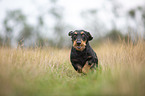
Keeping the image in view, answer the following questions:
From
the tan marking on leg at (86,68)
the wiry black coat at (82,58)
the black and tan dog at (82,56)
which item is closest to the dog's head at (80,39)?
the black and tan dog at (82,56)

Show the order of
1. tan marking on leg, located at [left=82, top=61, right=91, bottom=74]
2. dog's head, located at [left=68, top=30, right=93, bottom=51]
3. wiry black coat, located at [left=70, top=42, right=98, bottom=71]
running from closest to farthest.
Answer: dog's head, located at [left=68, top=30, right=93, bottom=51] → tan marking on leg, located at [left=82, top=61, right=91, bottom=74] → wiry black coat, located at [left=70, top=42, right=98, bottom=71]

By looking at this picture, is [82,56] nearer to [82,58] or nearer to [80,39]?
[82,58]

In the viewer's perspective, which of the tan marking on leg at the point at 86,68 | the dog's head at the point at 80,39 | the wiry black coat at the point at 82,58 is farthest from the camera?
the wiry black coat at the point at 82,58

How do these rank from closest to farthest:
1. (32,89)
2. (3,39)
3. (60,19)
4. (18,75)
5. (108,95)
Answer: (108,95) → (32,89) → (18,75) → (3,39) → (60,19)

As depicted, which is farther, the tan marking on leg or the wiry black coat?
the wiry black coat

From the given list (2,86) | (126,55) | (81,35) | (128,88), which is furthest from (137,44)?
(2,86)

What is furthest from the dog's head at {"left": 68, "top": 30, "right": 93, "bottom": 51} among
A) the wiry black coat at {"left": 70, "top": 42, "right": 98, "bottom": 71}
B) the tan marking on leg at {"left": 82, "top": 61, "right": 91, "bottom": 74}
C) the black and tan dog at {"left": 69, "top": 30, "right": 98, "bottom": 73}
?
the tan marking on leg at {"left": 82, "top": 61, "right": 91, "bottom": 74}

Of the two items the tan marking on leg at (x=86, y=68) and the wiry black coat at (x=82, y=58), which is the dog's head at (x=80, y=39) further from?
the tan marking on leg at (x=86, y=68)

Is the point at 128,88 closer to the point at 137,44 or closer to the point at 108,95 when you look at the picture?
the point at 108,95

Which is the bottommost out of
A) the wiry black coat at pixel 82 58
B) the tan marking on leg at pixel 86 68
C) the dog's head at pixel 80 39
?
the tan marking on leg at pixel 86 68

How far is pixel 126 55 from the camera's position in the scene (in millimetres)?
4320

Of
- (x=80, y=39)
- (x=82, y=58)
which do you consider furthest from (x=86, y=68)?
(x=80, y=39)

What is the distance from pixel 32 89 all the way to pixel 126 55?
3.03 m

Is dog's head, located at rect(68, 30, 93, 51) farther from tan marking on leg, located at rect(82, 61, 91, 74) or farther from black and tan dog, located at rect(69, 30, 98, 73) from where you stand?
tan marking on leg, located at rect(82, 61, 91, 74)
